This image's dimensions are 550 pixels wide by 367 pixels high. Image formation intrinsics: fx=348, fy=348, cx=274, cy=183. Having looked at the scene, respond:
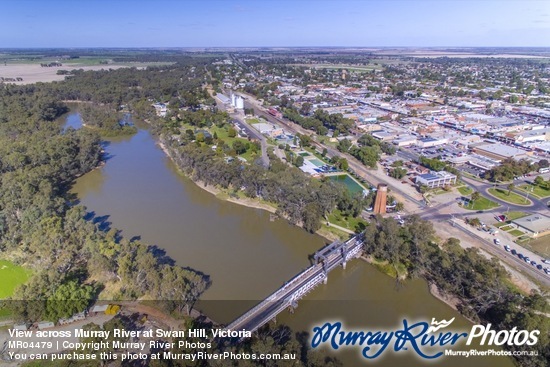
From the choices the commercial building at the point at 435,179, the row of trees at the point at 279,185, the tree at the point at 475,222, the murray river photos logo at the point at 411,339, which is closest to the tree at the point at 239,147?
the row of trees at the point at 279,185

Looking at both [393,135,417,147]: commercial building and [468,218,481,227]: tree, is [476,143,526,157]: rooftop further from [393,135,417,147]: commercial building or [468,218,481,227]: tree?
[468,218,481,227]: tree

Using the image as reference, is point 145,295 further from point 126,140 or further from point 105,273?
point 126,140

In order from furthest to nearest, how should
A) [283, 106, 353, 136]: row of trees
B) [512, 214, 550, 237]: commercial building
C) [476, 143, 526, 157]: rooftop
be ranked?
[283, 106, 353, 136]: row of trees, [476, 143, 526, 157]: rooftop, [512, 214, 550, 237]: commercial building

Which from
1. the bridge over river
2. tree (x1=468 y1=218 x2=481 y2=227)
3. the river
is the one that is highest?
the bridge over river

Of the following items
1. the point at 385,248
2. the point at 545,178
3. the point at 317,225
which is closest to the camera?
the point at 385,248

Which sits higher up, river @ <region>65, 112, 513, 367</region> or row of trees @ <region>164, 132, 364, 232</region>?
row of trees @ <region>164, 132, 364, 232</region>

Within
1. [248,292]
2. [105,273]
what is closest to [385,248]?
[248,292]

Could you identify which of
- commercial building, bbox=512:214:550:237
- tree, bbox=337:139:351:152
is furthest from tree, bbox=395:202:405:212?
tree, bbox=337:139:351:152

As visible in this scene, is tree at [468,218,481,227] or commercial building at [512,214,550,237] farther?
tree at [468,218,481,227]

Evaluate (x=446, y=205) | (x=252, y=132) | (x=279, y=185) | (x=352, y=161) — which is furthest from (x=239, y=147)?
(x=446, y=205)
